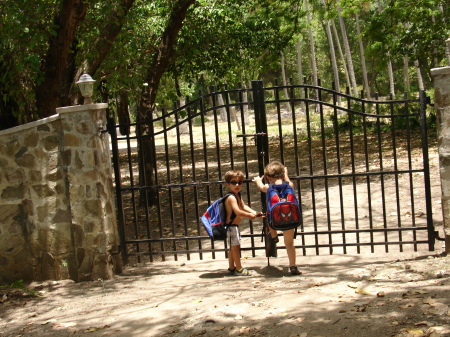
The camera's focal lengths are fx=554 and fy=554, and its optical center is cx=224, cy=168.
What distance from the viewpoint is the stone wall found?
6387 mm

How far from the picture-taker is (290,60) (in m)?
51.4

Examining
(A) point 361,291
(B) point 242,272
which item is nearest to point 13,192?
(B) point 242,272

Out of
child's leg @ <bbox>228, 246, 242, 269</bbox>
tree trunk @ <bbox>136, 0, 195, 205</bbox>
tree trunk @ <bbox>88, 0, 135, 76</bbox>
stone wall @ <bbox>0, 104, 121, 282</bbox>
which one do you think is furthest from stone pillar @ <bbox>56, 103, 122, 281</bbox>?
tree trunk @ <bbox>136, 0, 195, 205</bbox>

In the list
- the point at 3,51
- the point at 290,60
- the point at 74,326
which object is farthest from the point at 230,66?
the point at 290,60

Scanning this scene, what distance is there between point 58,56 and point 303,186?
6151 mm

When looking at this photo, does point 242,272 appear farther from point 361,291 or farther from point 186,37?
point 186,37

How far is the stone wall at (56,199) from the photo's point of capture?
21.0ft

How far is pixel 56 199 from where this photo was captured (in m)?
6.45

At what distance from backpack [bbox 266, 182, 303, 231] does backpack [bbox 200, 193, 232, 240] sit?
538 millimetres

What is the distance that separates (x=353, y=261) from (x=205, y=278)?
1.78 meters

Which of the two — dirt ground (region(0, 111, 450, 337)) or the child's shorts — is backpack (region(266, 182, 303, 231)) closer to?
the child's shorts

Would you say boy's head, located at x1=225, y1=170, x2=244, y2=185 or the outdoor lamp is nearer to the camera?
boy's head, located at x1=225, y1=170, x2=244, y2=185

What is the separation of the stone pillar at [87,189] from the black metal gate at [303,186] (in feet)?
0.93

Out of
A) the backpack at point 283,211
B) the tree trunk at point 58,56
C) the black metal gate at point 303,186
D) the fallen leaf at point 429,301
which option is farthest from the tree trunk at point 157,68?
the fallen leaf at point 429,301
